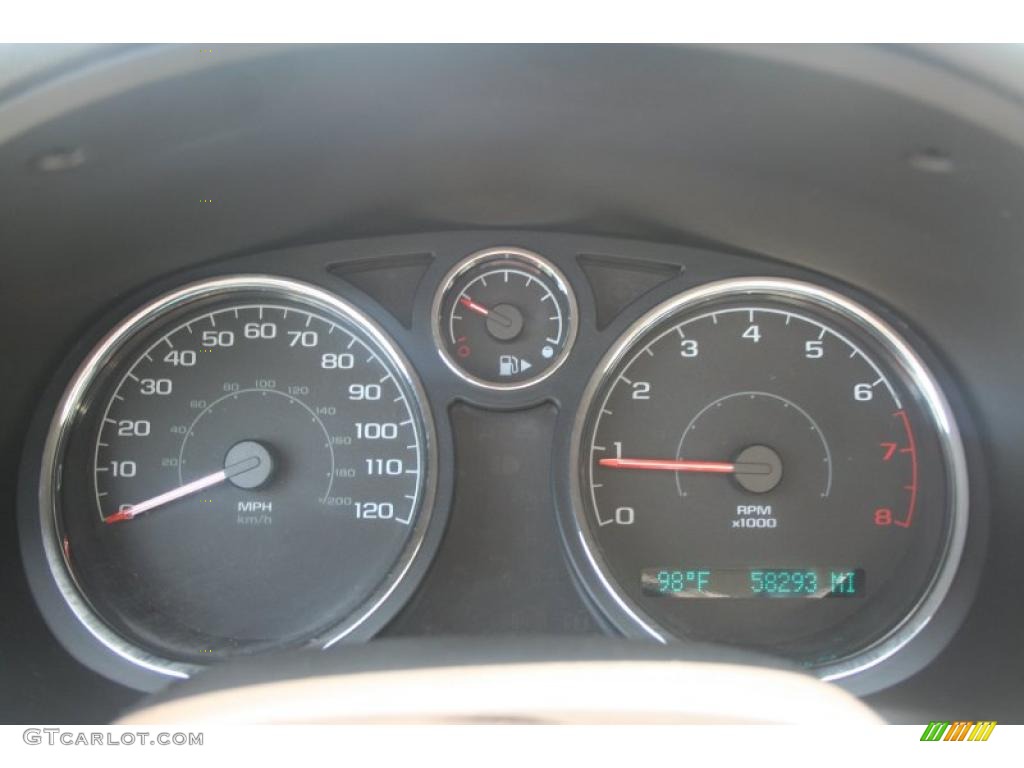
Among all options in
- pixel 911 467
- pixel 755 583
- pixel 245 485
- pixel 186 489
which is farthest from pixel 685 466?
pixel 186 489

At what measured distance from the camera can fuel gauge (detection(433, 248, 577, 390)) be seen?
3.11m

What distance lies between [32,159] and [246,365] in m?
0.91

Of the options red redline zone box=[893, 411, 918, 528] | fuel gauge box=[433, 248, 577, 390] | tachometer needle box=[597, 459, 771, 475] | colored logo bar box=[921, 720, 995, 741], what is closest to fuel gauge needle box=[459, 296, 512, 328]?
fuel gauge box=[433, 248, 577, 390]

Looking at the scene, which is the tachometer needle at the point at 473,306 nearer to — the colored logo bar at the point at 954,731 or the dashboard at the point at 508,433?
the dashboard at the point at 508,433

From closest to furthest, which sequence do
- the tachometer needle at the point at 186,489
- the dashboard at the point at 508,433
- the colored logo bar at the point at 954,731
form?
the colored logo bar at the point at 954,731 < the dashboard at the point at 508,433 < the tachometer needle at the point at 186,489

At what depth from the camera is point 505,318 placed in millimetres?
3109

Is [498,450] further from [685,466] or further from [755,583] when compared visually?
[755,583]

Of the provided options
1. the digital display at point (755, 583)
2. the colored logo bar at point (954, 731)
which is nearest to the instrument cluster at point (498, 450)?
the digital display at point (755, 583)

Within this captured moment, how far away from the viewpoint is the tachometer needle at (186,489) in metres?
3.03

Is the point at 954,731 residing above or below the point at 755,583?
below

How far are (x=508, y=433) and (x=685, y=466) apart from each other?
1.54ft

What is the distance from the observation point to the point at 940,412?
122 inches

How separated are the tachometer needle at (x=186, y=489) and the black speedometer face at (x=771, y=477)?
867 millimetres
